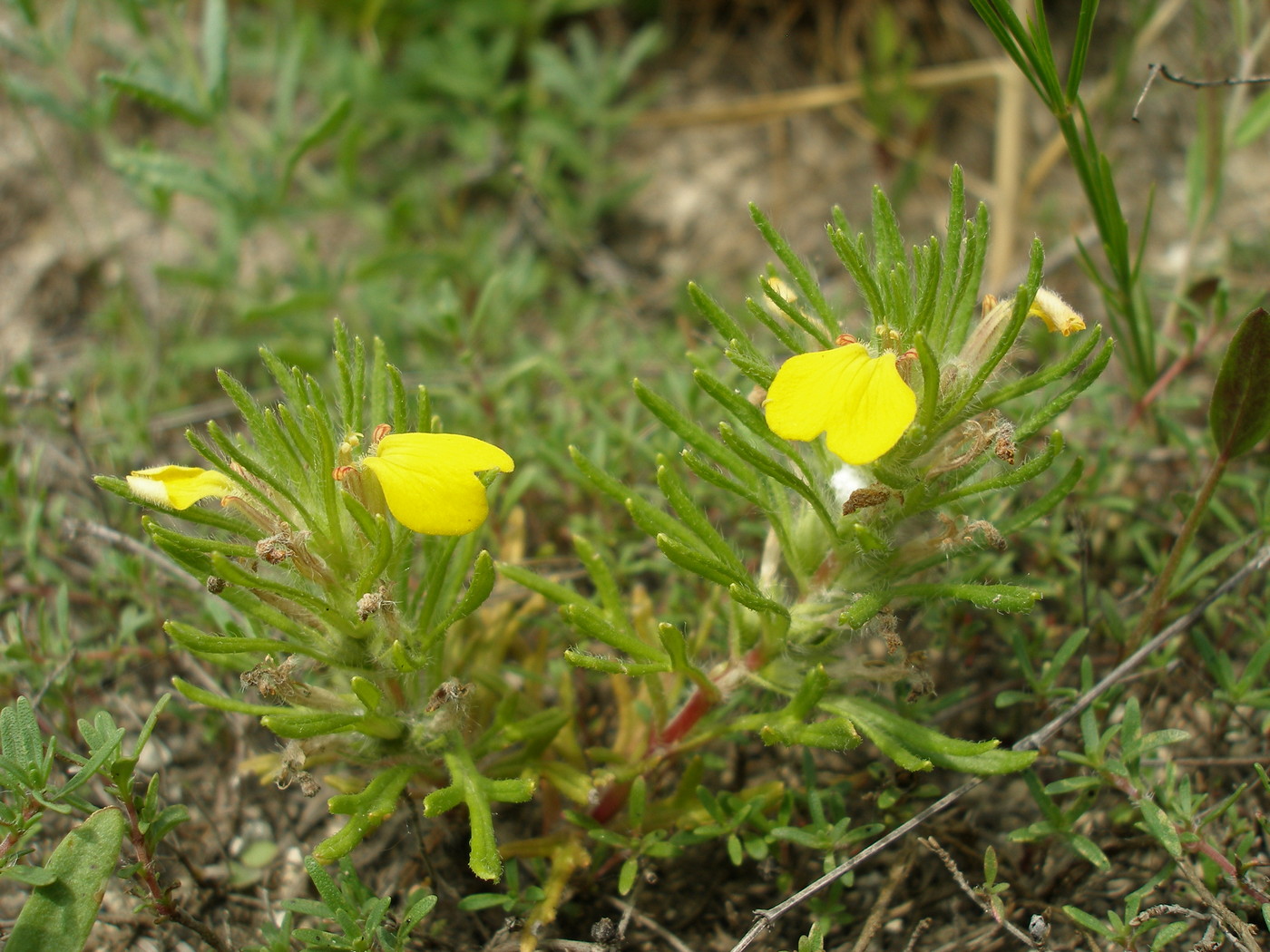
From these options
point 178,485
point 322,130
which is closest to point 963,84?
point 322,130

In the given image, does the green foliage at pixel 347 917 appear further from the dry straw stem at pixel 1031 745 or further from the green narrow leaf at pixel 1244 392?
the green narrow leaf at pixel 1244 392

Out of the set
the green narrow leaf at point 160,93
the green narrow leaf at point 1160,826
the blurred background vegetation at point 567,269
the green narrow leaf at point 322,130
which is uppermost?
the green narrow leaf at point 160,93

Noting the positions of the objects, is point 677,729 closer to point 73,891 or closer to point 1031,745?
point 1031,745

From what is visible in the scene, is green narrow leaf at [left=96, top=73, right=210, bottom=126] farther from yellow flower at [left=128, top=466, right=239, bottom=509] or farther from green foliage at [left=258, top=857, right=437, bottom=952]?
green foliage at [left=258, top=857, right=437, bottom=952]

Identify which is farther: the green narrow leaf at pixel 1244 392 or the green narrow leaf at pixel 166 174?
the green narrow leaf at pixel 166 174

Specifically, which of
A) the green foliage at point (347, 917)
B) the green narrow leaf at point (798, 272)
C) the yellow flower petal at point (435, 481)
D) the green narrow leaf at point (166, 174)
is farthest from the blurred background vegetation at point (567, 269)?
the yellow flower petal at point (435, 481)

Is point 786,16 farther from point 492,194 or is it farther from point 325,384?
point 325,384
